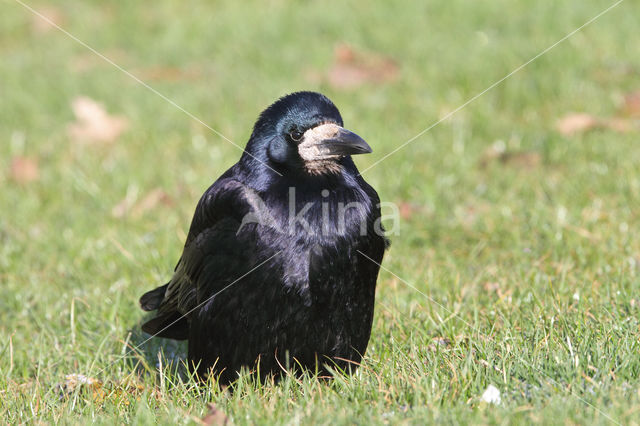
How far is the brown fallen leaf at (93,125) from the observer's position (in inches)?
276

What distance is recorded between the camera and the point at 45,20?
9.52 m

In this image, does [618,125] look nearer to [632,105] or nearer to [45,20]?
[632,105]

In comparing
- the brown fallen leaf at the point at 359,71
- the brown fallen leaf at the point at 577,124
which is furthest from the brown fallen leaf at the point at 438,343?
the brown fallen leaf at the point at 359,71

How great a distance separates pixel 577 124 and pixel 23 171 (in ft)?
13.9

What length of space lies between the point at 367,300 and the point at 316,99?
2.78ft

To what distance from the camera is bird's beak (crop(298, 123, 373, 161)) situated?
3256 millimetres

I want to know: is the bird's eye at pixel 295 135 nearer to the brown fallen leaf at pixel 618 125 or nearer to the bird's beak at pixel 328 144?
the bird's beak at pixel 328 144

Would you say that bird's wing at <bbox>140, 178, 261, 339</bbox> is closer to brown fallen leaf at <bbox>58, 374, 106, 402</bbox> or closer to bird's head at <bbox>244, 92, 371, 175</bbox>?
bird's head at <bbox>244, 92, 371, 175</bbox>

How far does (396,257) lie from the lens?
15.6 feet

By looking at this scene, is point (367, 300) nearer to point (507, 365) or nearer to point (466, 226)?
point (507, 365)

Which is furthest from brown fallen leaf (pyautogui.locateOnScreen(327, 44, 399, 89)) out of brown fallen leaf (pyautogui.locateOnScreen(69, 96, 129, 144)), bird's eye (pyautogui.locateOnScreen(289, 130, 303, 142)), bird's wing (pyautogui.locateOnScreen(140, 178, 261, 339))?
bird's eye (pyautogui.locateOnScreen(289, 130, 303, 142))

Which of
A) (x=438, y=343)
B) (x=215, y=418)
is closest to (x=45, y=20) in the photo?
(x=438, y=343)

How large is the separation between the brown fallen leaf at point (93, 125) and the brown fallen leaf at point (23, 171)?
0.61 metres

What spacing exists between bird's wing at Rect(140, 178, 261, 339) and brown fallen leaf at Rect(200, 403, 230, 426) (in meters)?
0.62
